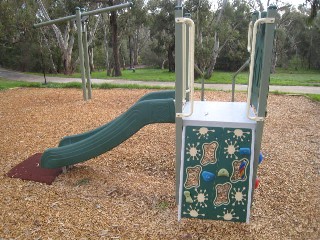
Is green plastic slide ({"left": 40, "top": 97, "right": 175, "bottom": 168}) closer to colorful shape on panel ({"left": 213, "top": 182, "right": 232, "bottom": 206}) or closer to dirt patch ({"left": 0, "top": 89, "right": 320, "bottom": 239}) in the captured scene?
dirt patch ({"left": 0, "top": 89, "right": 320, "bottom": 239})

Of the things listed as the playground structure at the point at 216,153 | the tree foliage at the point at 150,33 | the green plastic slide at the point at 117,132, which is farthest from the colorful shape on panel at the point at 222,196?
the tree foliage at the point at 150,33

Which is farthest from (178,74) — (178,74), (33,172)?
(33,172)

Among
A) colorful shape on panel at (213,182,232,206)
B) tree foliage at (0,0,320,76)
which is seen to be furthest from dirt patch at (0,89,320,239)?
tree foliage at (0,0,320,76)

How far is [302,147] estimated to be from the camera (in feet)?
15.5

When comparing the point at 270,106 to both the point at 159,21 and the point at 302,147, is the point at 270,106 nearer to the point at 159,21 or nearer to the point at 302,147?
the point at 302,147

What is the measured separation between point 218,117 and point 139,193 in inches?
48.7

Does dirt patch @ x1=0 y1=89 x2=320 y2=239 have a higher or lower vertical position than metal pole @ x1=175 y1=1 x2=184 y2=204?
lower

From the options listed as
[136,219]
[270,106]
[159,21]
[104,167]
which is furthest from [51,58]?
[136,219]

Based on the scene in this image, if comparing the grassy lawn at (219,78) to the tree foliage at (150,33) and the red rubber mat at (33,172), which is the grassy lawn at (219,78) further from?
the red rubber mat at (33,172)

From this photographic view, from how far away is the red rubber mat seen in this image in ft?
11.8

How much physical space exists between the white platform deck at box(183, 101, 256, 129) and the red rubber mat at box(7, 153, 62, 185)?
184cm

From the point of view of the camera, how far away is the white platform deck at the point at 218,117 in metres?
2.56

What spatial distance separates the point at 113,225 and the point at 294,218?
5.47ft

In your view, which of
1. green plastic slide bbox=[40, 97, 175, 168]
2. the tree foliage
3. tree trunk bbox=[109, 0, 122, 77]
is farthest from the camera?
tree trunk bbox=[109, 0, 122, 77]
